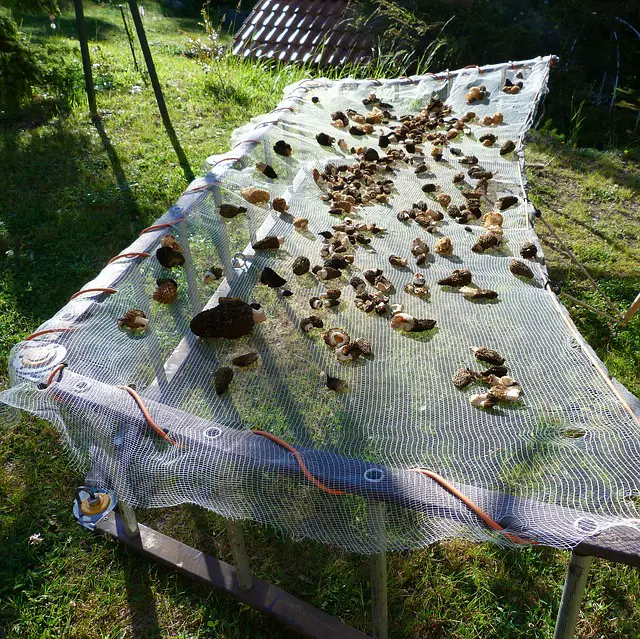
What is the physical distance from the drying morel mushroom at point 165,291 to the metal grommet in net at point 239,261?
1.14 feet

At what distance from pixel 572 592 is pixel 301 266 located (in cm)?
129

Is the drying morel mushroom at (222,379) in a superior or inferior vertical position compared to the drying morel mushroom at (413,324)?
inferior

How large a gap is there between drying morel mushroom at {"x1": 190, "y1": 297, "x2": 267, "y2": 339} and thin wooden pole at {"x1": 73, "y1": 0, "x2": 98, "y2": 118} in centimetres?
329

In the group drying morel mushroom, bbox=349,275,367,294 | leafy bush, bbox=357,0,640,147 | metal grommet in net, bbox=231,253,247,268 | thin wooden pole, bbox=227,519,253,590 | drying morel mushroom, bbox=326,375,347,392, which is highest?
leafy bush, bbox=357,0,640,147

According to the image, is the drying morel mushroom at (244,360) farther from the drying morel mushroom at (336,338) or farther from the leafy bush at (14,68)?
the leafy bush at (14,68)

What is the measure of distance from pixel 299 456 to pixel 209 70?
506cm

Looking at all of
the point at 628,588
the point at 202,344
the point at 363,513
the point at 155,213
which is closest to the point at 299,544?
the point at 202,344

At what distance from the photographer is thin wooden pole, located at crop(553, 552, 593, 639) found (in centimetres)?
97

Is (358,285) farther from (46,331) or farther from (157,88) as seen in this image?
(157,88)

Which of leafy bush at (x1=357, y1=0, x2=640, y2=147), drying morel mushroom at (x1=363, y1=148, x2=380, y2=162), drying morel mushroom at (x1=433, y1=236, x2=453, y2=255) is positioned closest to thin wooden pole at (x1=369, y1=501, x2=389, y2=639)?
drying morel mushroom at (x1=433, y1=236, x2=453, y2=255)

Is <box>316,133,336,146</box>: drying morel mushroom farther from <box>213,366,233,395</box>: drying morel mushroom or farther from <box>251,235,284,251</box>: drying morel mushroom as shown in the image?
<box>213,366,233,395</box>: drying morel mushroom

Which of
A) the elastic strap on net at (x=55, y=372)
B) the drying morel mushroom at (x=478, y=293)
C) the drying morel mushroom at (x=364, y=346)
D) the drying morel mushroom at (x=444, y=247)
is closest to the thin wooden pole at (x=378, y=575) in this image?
the drying morel mushroom at (x=364, y=346)

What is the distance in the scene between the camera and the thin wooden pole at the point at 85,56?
3.86 metres

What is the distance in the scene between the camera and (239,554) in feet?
4.83
